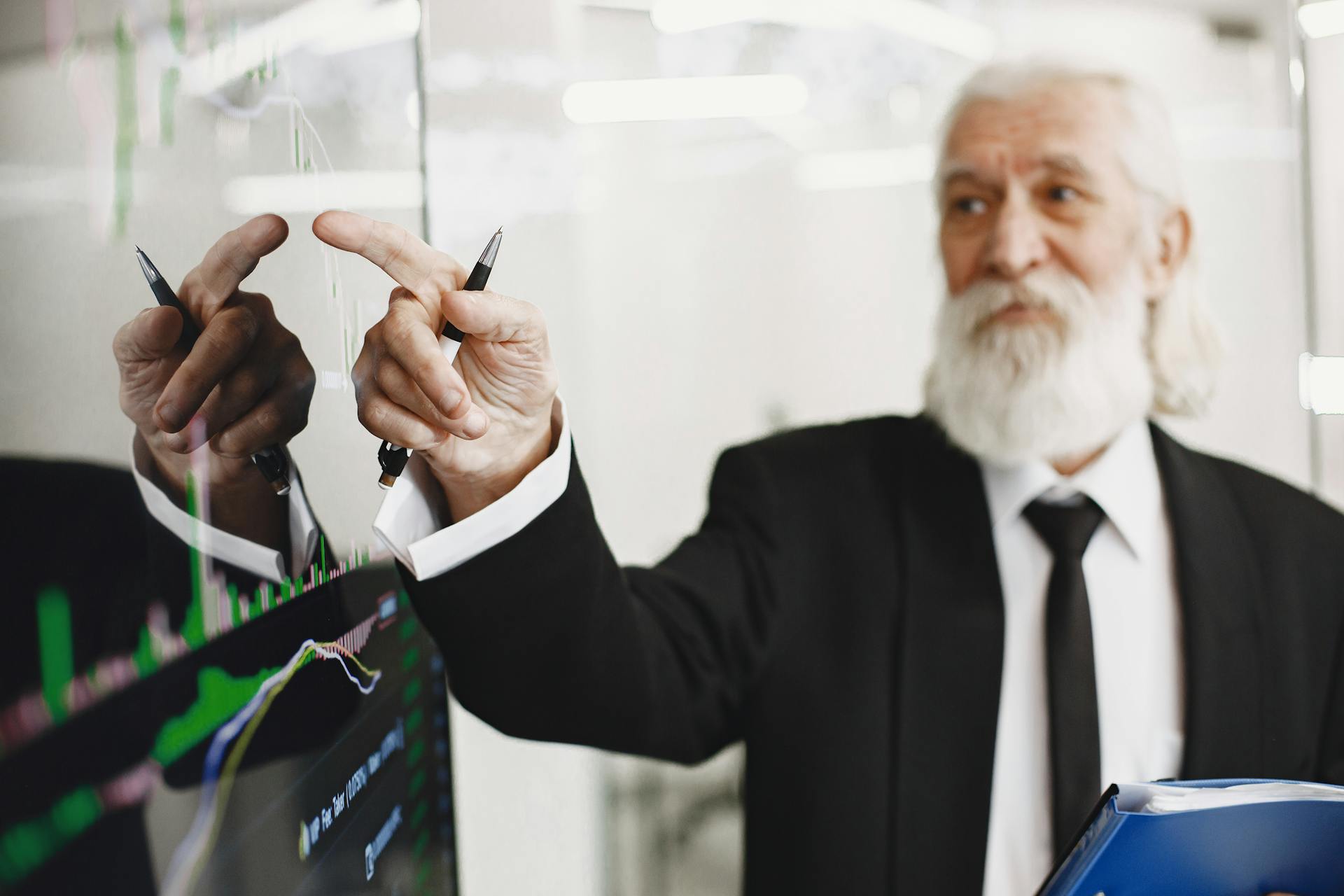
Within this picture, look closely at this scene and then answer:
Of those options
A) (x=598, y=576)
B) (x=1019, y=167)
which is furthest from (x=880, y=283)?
(x=598, y=576)

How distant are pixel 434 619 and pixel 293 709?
0.20 metres

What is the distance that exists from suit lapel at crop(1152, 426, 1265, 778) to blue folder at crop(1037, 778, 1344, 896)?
0.37 metres

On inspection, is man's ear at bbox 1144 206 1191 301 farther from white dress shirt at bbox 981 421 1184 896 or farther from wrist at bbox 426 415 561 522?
wrist at bbox 426 415 561 522

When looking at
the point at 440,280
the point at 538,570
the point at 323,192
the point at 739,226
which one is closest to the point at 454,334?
the point at 440,280

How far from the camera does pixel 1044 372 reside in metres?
1.13

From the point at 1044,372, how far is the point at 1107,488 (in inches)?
6.3

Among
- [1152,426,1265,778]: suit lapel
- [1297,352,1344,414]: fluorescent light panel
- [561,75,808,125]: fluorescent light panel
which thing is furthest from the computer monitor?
[1297,352,1344,414]: fluorescent light panel

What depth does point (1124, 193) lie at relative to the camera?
1162mm

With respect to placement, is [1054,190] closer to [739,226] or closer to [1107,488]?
[1107,488]

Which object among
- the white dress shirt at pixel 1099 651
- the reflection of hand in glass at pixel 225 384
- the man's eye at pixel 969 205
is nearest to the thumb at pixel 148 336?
the reflection of hand in glass at pixel 225 384

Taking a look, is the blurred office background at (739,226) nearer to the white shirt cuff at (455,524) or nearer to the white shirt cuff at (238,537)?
the white shirt cuff at (455,524)

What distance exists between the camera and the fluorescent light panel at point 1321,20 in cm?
161

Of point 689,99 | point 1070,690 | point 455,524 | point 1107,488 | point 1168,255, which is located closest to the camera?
point 455,524

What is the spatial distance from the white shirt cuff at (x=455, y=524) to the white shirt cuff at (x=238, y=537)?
0.29 feet
